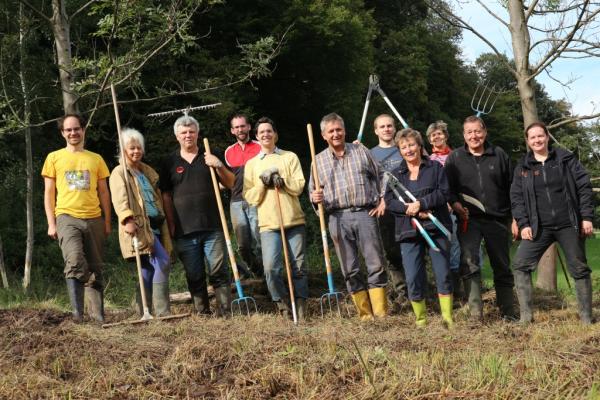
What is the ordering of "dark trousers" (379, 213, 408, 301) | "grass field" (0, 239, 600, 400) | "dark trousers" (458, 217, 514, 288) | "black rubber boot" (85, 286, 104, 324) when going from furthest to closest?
1. "dark trousers" (379, 213, 408, 301)
2. "dark trousers" (458, 217, 514, 288)
3. "black rubber boot" (85, 286, 104, 324)
4. "grass field" (0, 239, 600, 400)

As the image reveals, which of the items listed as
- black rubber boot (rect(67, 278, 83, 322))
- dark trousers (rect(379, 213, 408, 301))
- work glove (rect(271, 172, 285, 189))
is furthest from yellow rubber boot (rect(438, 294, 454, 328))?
black rubber boot (rect(67, 278, 83, 322))

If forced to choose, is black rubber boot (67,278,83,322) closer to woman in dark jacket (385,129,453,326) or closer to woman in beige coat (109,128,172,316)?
woman in beige coat (109,128,172,316)

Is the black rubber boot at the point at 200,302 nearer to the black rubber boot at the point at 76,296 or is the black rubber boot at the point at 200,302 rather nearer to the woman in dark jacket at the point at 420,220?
the black rubber boot at the point at 76,296

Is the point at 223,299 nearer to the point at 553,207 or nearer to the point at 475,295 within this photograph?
the point at 475,295

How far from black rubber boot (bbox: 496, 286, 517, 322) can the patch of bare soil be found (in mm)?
735

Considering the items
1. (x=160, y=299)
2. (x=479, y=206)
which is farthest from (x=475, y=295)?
(x=160, y=299)

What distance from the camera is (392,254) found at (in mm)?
7238

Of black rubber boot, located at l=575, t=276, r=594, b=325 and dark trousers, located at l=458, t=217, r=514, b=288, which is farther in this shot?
dark trousers, located at l=458, t=217, r=514, b=288

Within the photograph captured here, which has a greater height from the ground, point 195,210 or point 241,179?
point 241,179

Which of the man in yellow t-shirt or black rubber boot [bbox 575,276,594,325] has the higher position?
the man in yellow t-shirt

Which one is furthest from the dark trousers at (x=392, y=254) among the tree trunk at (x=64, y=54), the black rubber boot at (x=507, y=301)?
the tree trunk at (x=64, y=54)

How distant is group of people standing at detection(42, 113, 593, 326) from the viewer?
5.98 meters

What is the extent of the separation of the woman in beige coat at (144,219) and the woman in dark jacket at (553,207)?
3157 mm

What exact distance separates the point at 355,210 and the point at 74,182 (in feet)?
8.19
